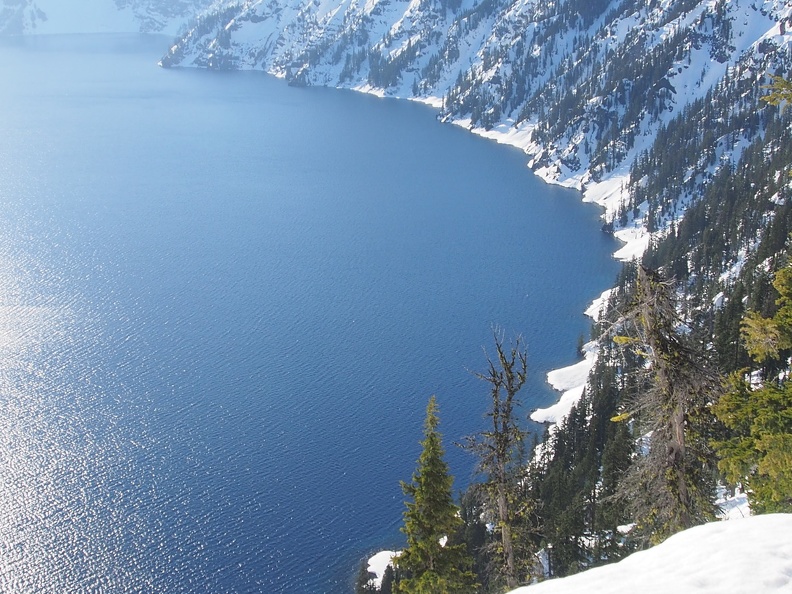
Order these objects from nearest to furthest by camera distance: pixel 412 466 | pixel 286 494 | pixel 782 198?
pixel 286 494
pixel 412 466
pixel 782 198

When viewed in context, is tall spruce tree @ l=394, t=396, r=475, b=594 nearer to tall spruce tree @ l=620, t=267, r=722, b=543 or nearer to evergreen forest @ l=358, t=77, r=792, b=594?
evergreen forest @ l=358, t=77, r=792, b=594

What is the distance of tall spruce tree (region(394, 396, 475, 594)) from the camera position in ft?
103

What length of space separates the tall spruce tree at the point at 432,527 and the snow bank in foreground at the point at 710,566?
11.8 meters

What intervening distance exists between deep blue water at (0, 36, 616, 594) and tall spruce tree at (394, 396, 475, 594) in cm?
4008

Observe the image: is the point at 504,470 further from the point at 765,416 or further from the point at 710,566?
the point at 710,566

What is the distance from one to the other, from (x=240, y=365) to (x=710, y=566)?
3590 inches

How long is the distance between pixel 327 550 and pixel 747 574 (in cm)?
6207

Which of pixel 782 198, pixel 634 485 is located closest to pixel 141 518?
pixel 634 485

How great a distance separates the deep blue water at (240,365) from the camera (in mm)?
73625

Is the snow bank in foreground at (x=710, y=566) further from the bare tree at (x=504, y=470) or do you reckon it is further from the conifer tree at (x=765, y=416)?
the bare tree at (x=504, y=470)

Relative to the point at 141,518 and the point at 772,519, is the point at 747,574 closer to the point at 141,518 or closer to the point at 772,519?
the point at 772,519

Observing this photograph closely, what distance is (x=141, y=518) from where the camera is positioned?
7562 centimetres

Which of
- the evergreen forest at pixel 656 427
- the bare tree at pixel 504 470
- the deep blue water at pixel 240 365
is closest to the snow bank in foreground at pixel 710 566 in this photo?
the evergreen forest at pixel 656 427

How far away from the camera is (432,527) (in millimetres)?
31984
